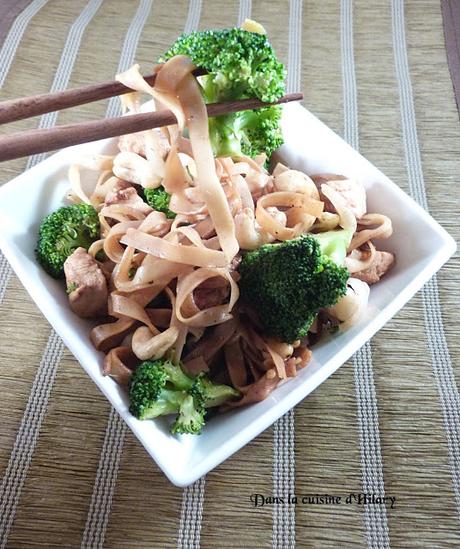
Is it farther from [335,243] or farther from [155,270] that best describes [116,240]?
[335,243]

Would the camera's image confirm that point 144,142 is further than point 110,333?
Yes

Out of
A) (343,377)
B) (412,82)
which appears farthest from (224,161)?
(412,82)

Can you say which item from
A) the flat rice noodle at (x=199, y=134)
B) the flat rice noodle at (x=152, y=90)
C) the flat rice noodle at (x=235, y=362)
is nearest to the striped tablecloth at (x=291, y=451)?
the flat rice noodle at (x=235, y=362)

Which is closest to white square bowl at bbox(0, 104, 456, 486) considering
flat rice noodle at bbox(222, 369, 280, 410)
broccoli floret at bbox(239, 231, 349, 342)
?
flat rice noodle at bbox(222, 369, 280, 410)

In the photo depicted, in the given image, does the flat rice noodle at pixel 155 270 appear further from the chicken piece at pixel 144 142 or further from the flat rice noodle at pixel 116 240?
the chicken piece at pixel 144 142

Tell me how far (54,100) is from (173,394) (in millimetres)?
770

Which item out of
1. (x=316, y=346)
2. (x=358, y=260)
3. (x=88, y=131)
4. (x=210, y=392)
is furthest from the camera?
(x=358, y=260)

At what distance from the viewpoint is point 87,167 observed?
72.8 inches

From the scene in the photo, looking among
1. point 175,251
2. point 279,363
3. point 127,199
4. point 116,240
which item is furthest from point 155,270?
point 279,363

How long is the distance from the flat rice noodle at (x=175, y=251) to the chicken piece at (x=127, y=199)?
7.4 inches

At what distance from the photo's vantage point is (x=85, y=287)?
160 cm

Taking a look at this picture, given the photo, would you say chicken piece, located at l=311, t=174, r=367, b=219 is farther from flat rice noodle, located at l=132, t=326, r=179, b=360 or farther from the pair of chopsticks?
flat rice noodle, located at l=132, t=326, r=179, b=360

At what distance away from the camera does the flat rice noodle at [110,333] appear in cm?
158

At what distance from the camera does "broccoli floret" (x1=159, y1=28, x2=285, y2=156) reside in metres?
1.47
